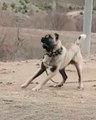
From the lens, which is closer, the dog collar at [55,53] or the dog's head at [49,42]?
the dog's head at [49,42]

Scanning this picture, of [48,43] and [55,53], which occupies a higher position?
[48,43]

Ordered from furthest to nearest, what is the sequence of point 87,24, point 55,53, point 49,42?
point 87,24 → point 55,53 → point 49,42

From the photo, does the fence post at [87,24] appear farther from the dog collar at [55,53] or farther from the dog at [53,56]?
the dog collar at [55,53]

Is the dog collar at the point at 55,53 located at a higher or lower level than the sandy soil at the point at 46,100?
higher

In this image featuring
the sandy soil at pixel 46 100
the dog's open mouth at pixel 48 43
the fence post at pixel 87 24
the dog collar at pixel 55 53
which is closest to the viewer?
the sandy soil at pixel 46 100

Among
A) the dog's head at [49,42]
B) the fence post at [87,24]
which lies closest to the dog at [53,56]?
the dog's head at [49,42]

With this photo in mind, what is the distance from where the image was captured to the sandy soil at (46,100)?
891cm

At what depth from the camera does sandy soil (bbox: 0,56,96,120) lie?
29.2ft

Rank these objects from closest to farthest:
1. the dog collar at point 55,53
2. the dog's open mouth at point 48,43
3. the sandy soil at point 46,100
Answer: the sandy soil at point 46,100 → the dog's open mouth at point 48,43 → the dog collar at point 55,53

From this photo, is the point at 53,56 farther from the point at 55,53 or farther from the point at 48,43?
the point at 48,43

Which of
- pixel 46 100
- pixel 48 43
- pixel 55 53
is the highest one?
pixel 48 43

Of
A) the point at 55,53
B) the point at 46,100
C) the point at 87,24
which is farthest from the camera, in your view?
the point at 87,24

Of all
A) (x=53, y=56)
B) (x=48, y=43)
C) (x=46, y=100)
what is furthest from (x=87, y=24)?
(x=46, y=100)

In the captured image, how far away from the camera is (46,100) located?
10.3 meters
